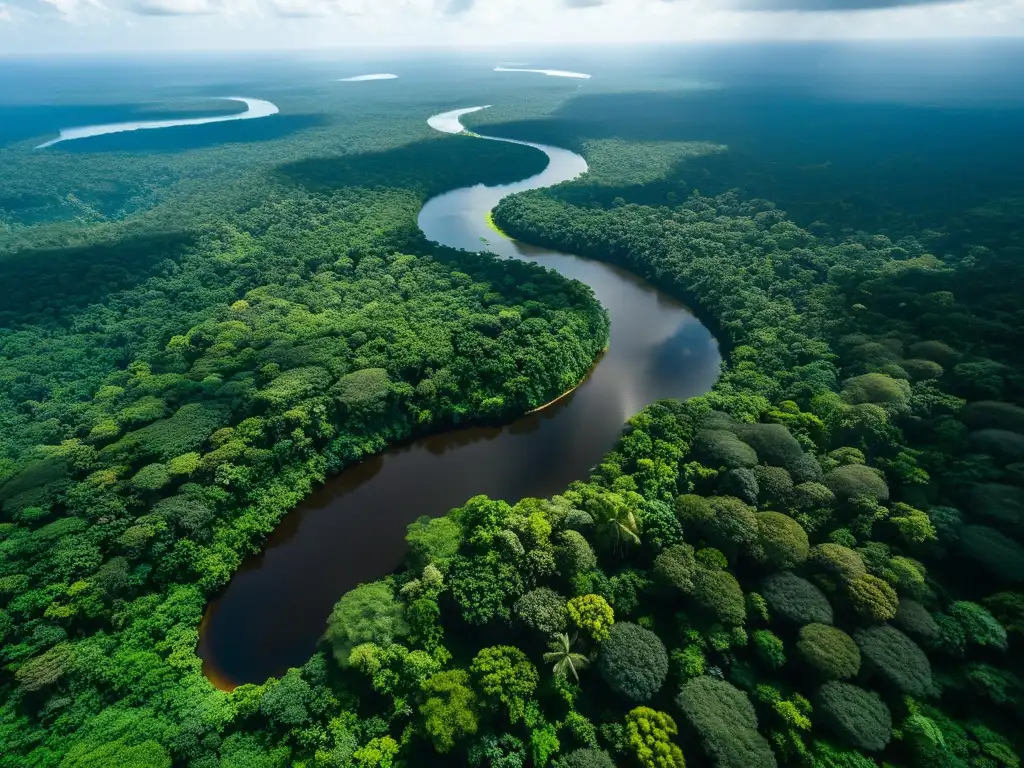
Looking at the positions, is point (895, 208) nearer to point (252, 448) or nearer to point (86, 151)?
point (252, 448)

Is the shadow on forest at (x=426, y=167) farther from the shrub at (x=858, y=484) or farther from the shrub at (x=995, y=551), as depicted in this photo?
the shrub at (x=995, y=551)

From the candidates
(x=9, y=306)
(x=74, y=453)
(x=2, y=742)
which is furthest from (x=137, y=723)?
(x=9, y=306)

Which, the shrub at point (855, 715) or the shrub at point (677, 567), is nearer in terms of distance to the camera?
the shrub at point (855, 715)

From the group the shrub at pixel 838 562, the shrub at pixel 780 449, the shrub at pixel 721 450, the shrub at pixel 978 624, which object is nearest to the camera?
the shrub at pixel 978 624

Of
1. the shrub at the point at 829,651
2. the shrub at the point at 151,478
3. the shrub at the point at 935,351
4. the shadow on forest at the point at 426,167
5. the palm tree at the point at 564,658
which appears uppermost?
the shadow on forest at the point at 426,167

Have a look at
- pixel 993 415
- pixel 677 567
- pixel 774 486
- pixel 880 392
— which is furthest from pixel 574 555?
pixel 993 415

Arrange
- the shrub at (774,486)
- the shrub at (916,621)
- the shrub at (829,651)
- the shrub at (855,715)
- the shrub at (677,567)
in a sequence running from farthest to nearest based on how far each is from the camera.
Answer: the shrub at (774,486) < the shrub at (677,567) < the shrub at (916,621) < the shrub at (829,651) < the shrub at (855,715)

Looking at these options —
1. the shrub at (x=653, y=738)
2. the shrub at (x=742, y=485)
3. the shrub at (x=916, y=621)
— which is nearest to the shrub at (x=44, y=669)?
the shrub at (x=653, y=738)
